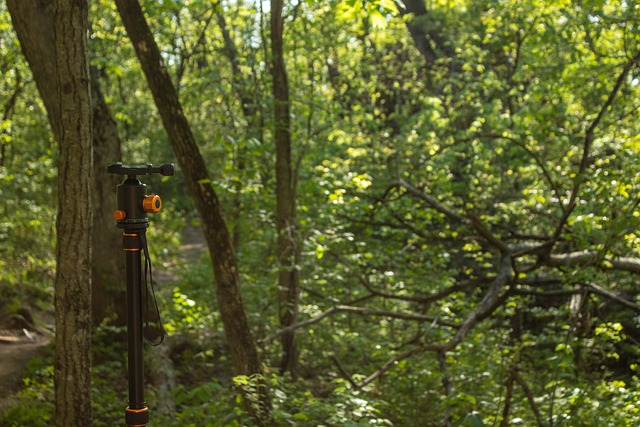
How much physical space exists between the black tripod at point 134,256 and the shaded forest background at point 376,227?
1.85 metres

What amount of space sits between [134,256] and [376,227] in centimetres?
729

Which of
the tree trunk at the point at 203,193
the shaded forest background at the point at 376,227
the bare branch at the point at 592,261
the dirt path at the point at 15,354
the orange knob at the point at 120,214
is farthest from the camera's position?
the dirt path at the point at 15,354

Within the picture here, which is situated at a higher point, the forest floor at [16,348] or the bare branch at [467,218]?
the bare branch at [467,218]

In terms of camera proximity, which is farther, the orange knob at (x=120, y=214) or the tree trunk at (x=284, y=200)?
the tree trunk at (x=284, y=200)

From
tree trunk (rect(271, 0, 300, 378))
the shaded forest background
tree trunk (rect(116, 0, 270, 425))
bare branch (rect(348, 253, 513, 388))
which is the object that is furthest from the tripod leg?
tree trunk (rect(271, 0, 300, 378))

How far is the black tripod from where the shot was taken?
3.60 metres

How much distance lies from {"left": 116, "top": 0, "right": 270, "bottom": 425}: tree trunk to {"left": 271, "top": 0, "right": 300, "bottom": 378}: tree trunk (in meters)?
1.63

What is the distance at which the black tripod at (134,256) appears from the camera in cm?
360

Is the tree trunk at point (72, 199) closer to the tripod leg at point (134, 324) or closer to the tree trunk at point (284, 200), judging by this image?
the tripod leg at point (134, 324)

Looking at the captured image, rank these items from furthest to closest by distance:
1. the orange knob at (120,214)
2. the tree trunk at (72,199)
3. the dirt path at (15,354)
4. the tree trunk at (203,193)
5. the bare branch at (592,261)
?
1. the dirt path at (15,354)
2. the bare branch at (592,261)
3. the tree trunk at (203,193)
4. the tree trunk at (72,199)
5. the orange knob at (120,214)

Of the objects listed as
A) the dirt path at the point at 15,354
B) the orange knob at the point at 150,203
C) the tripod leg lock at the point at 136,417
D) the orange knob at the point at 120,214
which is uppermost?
the orange knob at the point at 150,203

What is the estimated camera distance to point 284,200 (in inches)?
353

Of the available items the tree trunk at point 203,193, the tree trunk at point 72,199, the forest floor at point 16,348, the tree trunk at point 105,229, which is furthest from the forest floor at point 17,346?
the tree trunk at point 72,199

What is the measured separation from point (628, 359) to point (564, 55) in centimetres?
418
